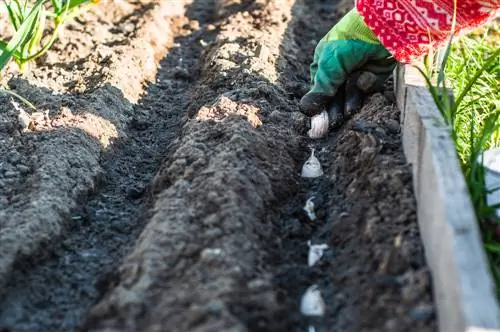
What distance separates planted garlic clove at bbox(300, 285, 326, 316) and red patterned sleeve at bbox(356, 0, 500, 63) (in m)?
1.09

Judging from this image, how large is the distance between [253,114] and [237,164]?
20.0 inches

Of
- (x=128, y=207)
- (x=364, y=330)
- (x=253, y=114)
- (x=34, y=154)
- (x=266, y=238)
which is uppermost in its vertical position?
(x=253, y=114)

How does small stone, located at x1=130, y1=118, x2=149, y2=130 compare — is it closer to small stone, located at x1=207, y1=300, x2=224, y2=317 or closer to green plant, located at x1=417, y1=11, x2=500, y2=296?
green plant, located at x1=417, y1=11, x2=500, y2=296

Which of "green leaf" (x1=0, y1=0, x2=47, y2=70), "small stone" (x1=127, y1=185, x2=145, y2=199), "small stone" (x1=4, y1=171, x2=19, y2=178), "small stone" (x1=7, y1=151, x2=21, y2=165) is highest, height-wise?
"green leaf" (x1=0, y1=0, x2=47, y2=70)

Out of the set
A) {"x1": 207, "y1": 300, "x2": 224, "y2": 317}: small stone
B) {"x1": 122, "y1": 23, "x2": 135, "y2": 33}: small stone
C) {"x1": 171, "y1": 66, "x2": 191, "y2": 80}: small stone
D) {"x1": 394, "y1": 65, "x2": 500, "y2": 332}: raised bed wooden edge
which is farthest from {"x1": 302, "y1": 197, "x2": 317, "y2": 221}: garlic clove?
{"x1": 122, "y1": 23, "x2": 135, "y2": 33}: small stone

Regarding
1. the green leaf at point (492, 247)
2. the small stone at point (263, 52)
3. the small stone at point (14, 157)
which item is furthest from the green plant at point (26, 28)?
the green leaf at point (492, 247)

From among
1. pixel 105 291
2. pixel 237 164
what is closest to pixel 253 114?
pixel 237 164

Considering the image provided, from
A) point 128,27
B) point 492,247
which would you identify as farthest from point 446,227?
point 128,27

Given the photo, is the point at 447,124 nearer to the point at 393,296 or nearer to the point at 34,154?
the point at 393,296

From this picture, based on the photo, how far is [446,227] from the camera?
2115mm

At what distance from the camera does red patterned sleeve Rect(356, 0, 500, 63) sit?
3.02m

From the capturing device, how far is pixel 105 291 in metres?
2.54

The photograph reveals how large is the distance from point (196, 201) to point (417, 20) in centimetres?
103

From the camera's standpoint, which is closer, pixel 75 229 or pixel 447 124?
pixel 447 124
